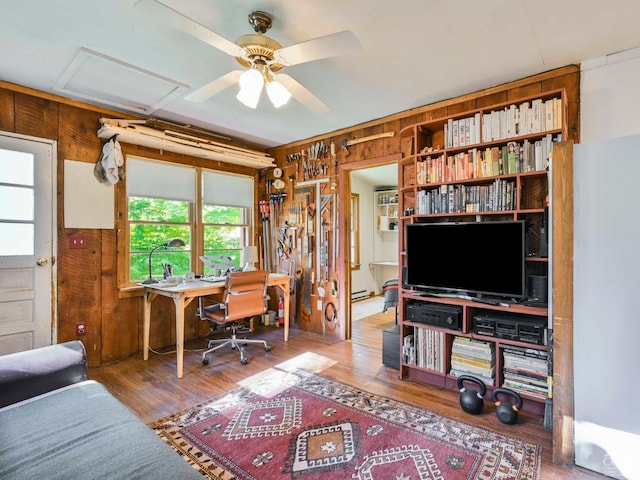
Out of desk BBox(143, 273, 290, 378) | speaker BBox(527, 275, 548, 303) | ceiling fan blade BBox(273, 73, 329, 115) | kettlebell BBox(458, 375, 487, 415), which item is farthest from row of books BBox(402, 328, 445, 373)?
ceiling fan blade BBox(273, 73, 329, 115)

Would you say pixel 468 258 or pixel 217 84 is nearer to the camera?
pixel 217 84

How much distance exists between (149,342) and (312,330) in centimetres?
197

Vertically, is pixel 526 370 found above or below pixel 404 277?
below

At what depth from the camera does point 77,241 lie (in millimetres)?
3156

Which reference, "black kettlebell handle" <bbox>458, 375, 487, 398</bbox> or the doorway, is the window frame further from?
"black kettlebell handle" <bbox>458, 375, 487, 398</bbox>

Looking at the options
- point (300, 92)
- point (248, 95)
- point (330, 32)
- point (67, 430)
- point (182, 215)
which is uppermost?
point (330, 32)

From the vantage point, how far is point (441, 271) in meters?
2.78

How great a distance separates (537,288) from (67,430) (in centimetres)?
285

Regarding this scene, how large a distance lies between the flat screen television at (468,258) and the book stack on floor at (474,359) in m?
0.39

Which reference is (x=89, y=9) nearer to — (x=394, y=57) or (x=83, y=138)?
(x=83, y=138)

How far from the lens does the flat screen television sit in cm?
241

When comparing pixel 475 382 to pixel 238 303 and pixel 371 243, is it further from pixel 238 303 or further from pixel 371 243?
pixel 371 243

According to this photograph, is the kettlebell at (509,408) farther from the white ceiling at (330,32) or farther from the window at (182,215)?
the window at (182,215)

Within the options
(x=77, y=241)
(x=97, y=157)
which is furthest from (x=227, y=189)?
(x=77, y=241)
